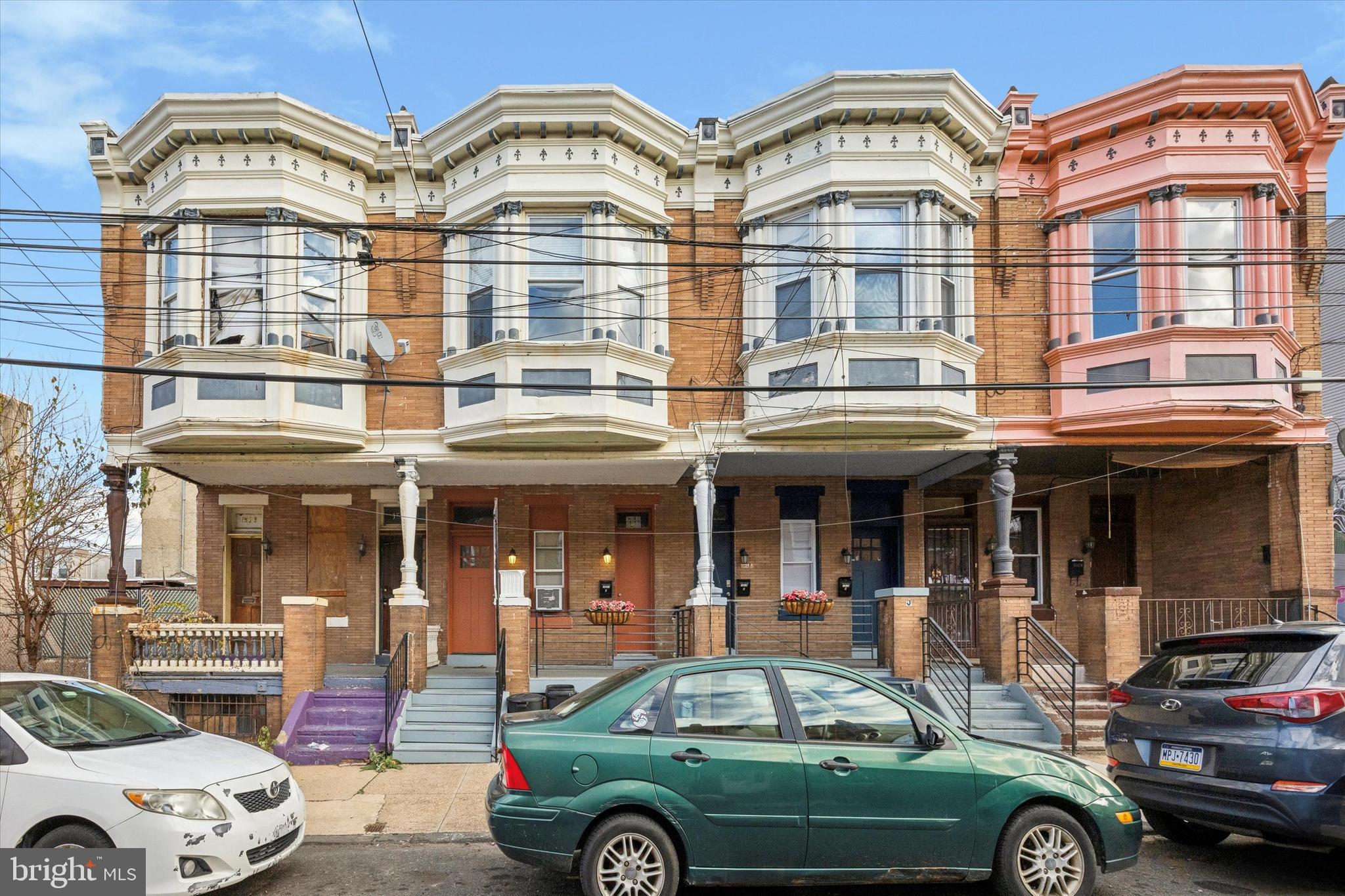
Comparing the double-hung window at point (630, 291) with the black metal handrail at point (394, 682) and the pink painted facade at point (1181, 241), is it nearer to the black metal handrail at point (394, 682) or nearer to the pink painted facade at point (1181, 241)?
the black metal handrail at point (394, 682)

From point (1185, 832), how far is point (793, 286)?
29.3 ft

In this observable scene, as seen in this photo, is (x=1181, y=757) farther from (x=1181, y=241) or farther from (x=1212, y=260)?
(x=1212, y=260)

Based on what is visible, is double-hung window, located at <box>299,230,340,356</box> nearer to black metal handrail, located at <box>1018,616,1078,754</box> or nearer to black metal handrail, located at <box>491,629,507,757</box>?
black metal handrail, located at <box>491,629,507,757</box>

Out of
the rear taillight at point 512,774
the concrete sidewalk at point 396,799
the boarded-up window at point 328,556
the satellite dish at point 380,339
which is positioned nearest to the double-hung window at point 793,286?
the satellite dish at point 380,339

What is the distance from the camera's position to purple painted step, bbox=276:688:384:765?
38.2ft

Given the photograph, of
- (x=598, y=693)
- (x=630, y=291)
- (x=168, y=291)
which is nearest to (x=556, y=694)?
(x=598, y=693)

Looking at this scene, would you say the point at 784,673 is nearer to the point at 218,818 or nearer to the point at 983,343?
the point at 218,818

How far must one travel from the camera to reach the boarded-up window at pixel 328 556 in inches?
632

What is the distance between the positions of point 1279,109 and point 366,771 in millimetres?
14753

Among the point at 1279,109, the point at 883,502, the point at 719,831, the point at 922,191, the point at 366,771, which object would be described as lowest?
the point at 366,771

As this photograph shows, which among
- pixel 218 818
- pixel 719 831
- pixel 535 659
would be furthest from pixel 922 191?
pixel 218 818

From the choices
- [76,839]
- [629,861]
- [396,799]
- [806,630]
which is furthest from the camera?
[806,630]

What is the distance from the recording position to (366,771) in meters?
11.1

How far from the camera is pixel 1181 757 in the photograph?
278 inches
